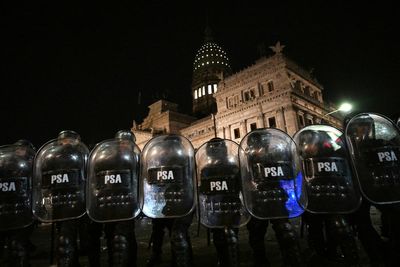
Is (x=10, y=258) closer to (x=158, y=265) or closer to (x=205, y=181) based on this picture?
(x=158, y=265)

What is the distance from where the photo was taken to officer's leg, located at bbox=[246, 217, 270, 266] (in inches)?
194

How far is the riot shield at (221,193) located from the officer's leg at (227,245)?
135 mm

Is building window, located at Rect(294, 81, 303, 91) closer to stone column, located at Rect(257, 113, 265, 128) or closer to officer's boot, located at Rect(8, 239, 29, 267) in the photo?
stone column, located at Rect(257, 113, 265, 128)

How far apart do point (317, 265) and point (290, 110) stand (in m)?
28.8

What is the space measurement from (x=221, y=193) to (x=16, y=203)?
3.83 m

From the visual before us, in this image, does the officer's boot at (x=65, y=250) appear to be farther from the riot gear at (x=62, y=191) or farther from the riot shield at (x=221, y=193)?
the riot shield at (x=221, y=193)

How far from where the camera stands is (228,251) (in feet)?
14.7

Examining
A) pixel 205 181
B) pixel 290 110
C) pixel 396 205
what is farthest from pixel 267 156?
pixel 290 110

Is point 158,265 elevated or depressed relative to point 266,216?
depressed

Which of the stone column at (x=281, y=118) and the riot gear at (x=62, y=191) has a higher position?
the stone column at (x=281, y=118)

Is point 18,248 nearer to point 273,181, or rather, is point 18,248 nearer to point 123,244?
point 123,244

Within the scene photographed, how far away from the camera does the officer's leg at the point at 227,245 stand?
446 cm

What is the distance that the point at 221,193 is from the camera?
4.78 meters

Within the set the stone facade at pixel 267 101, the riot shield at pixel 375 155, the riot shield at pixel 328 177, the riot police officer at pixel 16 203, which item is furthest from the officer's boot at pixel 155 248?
the stone facade at pixel 267 101
